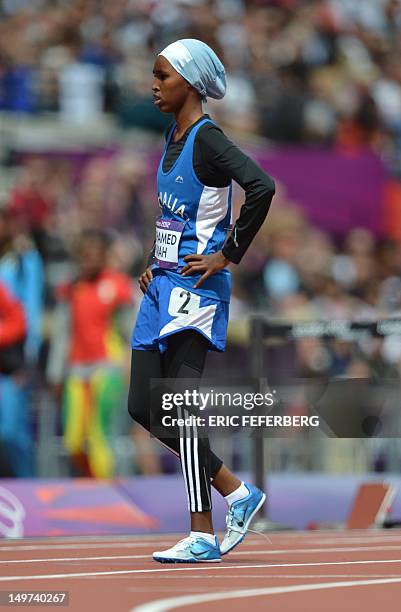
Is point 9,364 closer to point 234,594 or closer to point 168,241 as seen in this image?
point 168,241

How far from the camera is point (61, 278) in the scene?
1402cm

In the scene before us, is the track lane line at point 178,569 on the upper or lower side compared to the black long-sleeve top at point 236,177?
lower

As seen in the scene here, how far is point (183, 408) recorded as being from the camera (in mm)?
7031

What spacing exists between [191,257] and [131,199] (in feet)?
26.5

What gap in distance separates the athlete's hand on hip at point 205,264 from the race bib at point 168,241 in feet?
0.37

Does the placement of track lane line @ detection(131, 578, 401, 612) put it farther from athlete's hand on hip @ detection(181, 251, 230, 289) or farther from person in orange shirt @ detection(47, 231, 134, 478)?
person in orange shirt @ detection(47, 231, 134, 478)

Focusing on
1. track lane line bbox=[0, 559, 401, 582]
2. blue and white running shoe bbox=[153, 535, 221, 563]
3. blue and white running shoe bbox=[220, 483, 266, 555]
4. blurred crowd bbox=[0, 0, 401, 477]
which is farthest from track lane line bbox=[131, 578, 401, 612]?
blurred crowd bbox=[0, 0, 401, 477]

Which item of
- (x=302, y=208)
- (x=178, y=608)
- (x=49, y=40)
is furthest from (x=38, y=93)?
(x=178, y=608)

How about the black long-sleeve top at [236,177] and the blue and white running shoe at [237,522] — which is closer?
the black long-sleeve top at [236,177]

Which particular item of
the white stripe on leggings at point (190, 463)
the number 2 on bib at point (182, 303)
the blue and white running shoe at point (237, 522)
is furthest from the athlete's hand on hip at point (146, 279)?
the blue and white running shoe at point (237, 522)

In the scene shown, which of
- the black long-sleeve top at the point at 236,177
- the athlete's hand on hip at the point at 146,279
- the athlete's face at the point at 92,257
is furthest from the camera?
the athlete's face at the point at 92,257

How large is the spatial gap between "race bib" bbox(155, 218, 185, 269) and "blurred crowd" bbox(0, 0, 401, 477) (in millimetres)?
3828

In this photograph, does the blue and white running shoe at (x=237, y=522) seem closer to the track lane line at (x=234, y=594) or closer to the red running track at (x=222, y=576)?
the red running track at (x=222, y=576)

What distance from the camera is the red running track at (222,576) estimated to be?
5.19 meters
